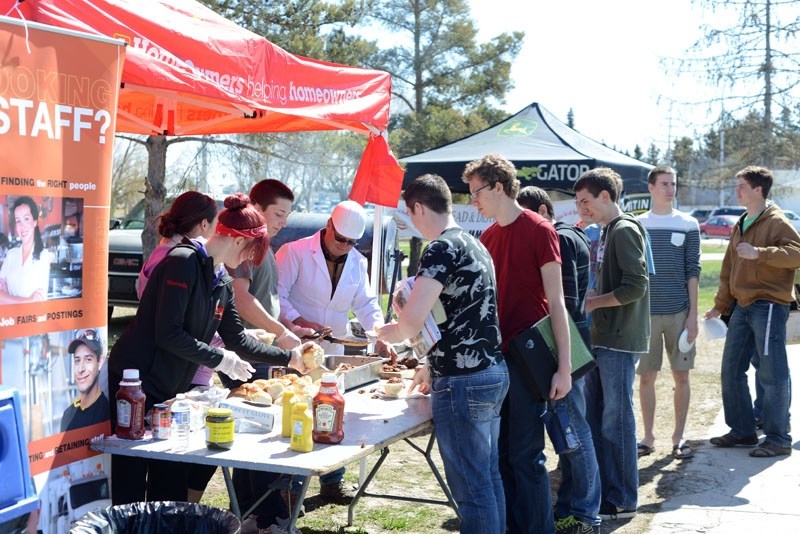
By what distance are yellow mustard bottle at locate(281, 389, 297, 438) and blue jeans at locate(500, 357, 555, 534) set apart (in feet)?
3.56

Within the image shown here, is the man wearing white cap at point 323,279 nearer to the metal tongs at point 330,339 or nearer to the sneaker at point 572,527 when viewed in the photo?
the metal tongs at point 330,339

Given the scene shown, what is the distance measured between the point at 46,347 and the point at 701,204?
70.9 metres

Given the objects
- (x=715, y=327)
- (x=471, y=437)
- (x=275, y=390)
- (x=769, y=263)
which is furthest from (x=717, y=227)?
(x=471, y=437)

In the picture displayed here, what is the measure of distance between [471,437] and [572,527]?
4.16 feet

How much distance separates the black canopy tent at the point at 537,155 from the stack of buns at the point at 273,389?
5866 mm

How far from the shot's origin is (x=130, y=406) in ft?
10.4

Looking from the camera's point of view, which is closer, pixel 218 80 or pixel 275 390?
pixel 275 390

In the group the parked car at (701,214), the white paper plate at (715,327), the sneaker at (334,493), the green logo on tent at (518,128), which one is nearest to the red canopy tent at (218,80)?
the sneaker at (334,493)

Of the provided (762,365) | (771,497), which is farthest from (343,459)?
(762,365)

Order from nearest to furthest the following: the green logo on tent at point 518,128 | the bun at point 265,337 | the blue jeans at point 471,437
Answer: the blue jeans at point 471,437, the bun at point 265,337, the green logo on tent at point 518,128

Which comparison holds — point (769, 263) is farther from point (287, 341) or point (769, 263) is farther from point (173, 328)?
point (173, 328)

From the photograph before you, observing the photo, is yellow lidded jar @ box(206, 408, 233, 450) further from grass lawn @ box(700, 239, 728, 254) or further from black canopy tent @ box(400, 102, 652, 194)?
grass lawn @ box(700, 239, 728, 254)

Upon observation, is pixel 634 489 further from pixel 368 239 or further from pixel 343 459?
pixel 368 239

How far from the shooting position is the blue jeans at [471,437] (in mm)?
3373
